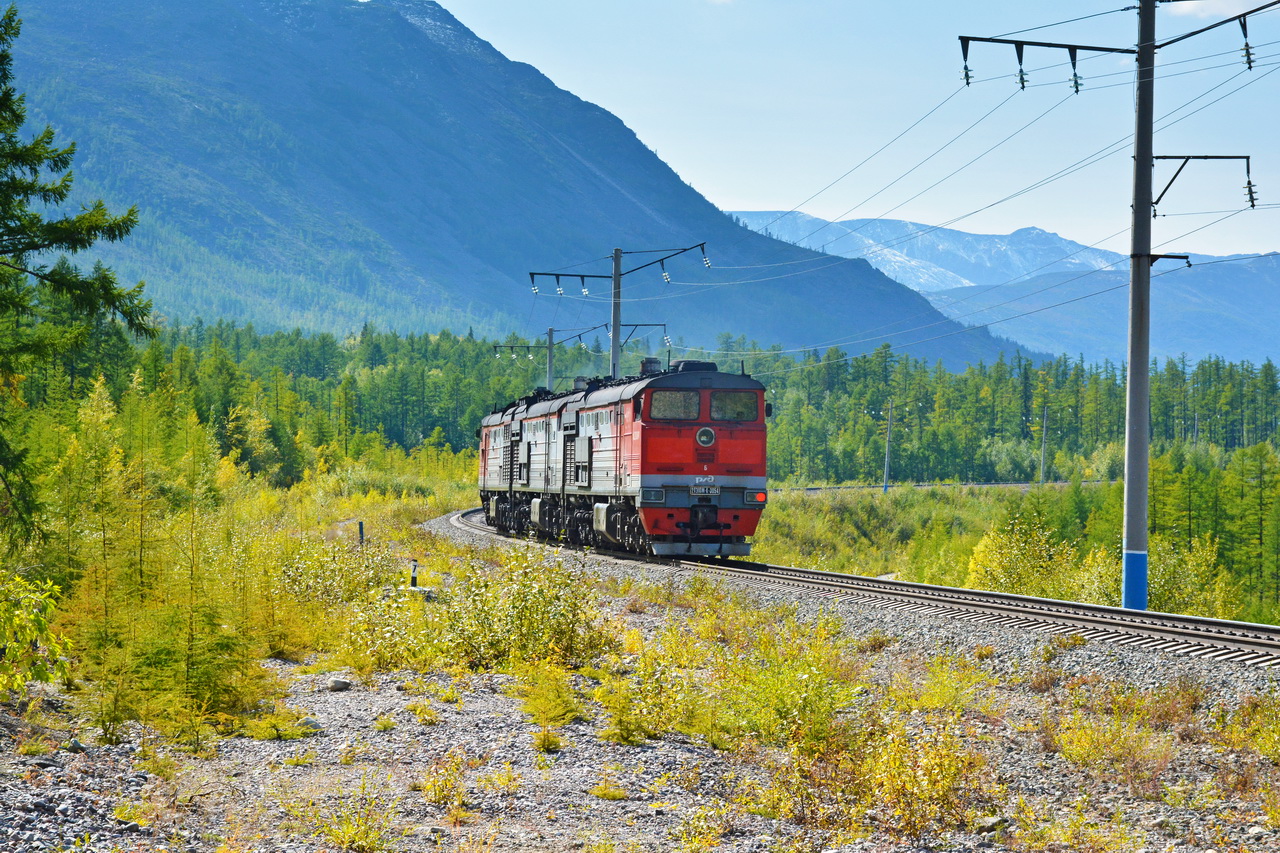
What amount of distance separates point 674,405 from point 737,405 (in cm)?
161

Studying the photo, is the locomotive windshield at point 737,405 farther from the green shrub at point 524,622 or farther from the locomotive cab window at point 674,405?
the green shrub at point 524,622

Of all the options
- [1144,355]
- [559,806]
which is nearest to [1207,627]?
[1144,355]

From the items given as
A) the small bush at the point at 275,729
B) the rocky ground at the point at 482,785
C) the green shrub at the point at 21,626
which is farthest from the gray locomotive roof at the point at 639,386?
the green shrub at the point at 21,626

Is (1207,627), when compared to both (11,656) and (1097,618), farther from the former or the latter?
(11,656)

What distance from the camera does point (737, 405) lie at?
25.5 meters

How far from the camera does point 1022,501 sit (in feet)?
297

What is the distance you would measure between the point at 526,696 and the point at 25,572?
6490mm

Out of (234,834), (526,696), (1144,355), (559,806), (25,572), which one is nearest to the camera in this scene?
(234,834)

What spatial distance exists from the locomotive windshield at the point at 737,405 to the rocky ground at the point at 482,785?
14.1 metres

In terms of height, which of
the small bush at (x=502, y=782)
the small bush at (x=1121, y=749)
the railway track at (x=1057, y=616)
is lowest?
the small bush at (x=502, y=782)

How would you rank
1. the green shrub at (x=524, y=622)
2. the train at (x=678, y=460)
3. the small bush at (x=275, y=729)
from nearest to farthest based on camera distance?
1. the small bush at (x=275, y=729)
2. the green shrub at (x=524, y=622)
3. the train at (x=678, y=460)

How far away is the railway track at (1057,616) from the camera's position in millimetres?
11898

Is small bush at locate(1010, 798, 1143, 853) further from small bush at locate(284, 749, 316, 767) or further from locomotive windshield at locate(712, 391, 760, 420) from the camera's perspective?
locomotive windshield at locate(712, 391, 760, 420)

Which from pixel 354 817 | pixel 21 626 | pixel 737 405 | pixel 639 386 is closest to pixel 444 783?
pixel 354 817
